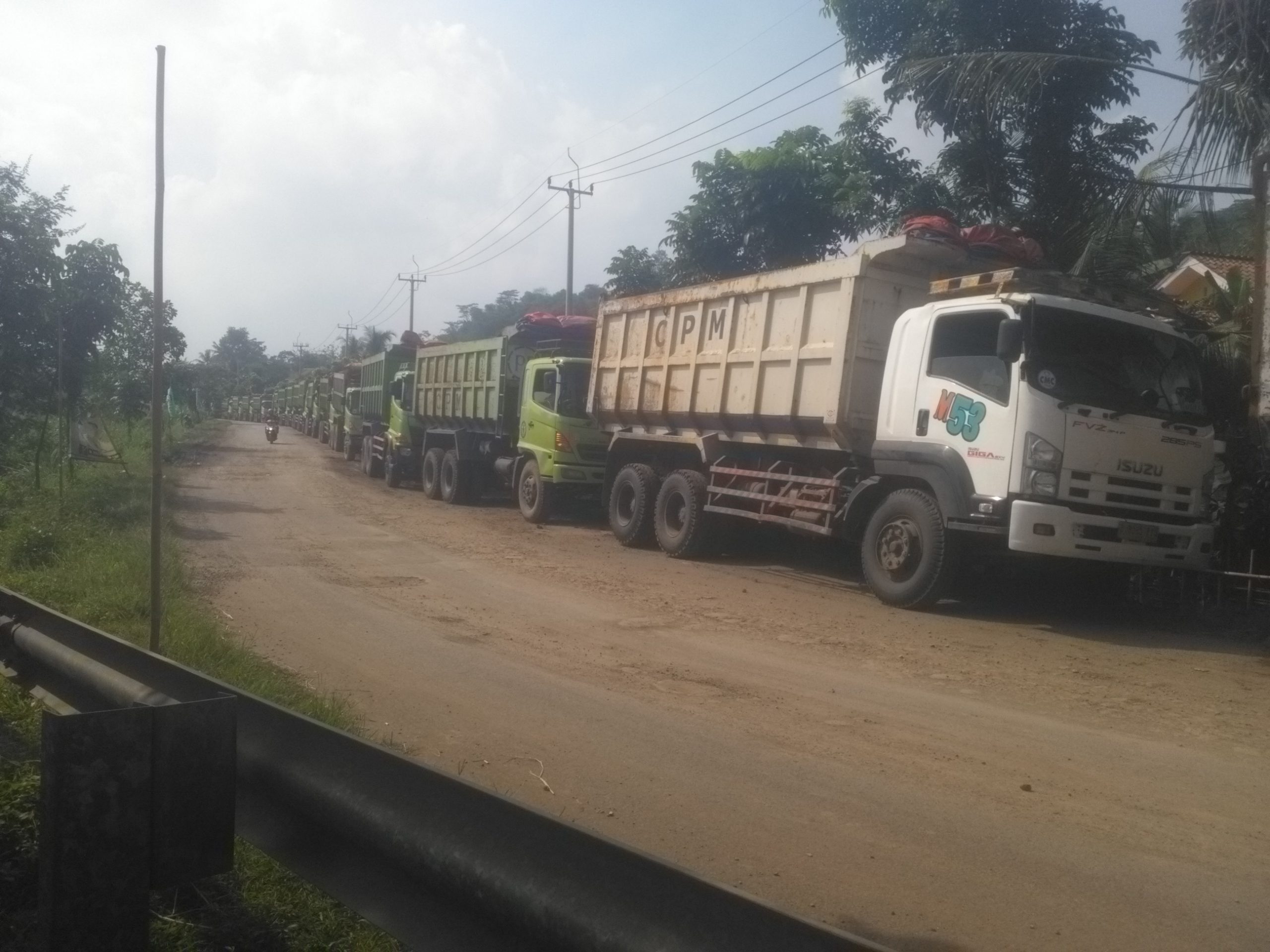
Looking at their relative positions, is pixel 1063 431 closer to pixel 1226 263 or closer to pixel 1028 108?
pixel 1028 108

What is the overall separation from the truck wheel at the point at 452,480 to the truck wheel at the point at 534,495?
2681mm

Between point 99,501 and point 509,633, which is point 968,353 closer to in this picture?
point 509,633

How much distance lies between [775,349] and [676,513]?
2.78m

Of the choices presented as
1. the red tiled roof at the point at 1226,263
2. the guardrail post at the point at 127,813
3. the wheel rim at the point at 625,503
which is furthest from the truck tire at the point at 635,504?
the guardrail post at the point at 127,813

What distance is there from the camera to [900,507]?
9.58 metres

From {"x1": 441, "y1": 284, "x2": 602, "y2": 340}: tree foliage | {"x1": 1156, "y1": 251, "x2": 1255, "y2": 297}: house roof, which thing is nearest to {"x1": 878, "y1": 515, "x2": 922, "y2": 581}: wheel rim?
{"x1": 1156, "y1": 251, "x2": 1255, "y2": 297}: house roof

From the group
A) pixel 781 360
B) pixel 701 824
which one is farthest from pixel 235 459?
pixel 701 824

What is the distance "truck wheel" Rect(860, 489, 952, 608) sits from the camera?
914 centimetres

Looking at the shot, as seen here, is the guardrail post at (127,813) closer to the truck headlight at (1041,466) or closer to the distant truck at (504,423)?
the truck headlight at (1041,466)

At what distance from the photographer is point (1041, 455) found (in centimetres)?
841

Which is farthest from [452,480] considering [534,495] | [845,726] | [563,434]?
[845,726]

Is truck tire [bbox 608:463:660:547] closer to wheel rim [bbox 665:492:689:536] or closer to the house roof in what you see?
wheel rim [bbox 665:492:689:536]

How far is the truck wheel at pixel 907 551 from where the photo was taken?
9.14 metres

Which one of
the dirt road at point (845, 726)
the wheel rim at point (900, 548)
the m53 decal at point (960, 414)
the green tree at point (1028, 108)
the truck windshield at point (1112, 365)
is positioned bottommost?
the dirt road at point (845, 726)
